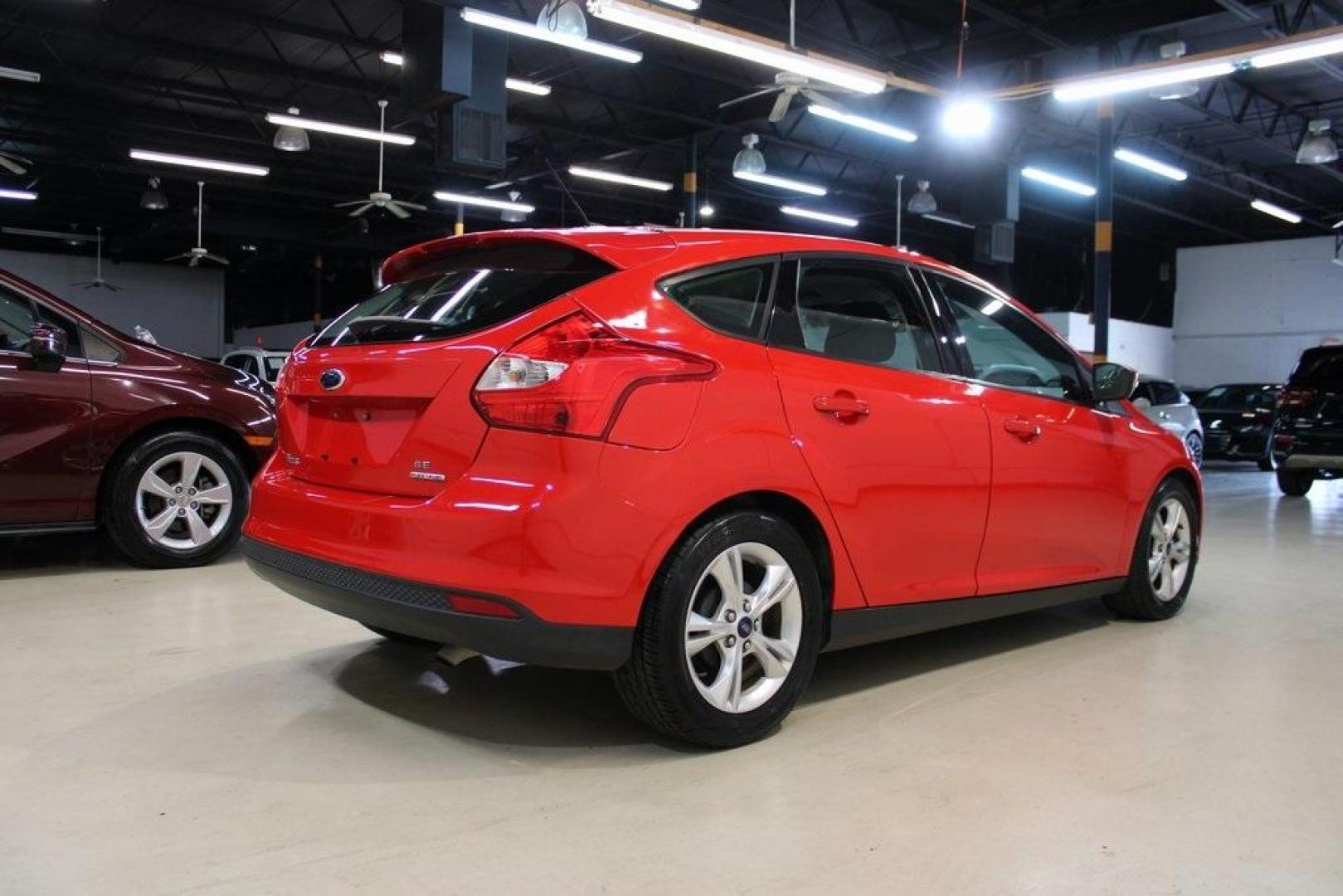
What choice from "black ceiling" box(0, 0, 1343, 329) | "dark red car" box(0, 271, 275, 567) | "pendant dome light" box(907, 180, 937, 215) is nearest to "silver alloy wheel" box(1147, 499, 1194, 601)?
"dark red car" box(0, 271, 275, 567)

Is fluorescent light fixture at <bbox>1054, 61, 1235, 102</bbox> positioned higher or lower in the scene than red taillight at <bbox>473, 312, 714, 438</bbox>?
higher

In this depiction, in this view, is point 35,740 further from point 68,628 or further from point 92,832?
point 68,628

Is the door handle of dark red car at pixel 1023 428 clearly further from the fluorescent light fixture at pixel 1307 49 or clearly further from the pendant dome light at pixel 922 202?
the pendant dome light at pixel 922 202

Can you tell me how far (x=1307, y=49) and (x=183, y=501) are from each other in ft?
29.3

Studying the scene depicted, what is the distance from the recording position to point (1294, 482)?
10.1 meters

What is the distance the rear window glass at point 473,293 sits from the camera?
8.09 feet

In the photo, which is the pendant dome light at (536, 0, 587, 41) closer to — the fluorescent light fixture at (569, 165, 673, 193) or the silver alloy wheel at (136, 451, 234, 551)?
the silver alloy wheel at (136, 451, 234, 551)

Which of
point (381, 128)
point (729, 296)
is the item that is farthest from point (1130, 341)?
point (729, 296)

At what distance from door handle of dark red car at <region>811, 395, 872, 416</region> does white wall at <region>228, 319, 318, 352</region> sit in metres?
27.0

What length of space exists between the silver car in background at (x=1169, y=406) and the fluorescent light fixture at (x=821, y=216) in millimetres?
10376

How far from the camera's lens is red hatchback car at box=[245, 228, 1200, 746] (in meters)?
2.27

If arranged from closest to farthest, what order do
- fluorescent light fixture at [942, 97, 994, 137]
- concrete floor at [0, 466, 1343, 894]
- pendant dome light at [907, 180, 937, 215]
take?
concrete floor at [0, 466, 1343, 894], fluorescent light fixture at [942, 97, 994, 137], pendant dome light at [907, 180, 937, 215]

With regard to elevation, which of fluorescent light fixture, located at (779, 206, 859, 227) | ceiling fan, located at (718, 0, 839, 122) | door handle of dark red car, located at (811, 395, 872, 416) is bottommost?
door handle of dark red car, located at (811, 395, 872, 416)

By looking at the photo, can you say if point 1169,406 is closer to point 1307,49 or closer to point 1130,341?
point 1307,49
